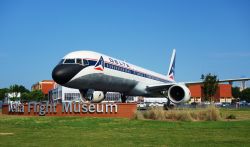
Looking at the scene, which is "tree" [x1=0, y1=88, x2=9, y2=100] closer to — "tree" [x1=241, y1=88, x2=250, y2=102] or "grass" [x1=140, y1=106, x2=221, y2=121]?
"tree" [x1=241, y1=88, x2=250, y2=102]

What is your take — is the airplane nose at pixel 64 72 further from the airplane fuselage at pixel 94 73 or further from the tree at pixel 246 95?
the tree at pixel 246 95

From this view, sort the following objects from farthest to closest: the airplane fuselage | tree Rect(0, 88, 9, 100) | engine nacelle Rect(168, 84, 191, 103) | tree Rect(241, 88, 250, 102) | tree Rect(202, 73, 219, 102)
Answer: tree Rect(241, 88, 250, 102) → tree Rect(0, 88, 9, 100) → tree Rect(202, 73, 219, 102) → engine nacelle Rect(168, 84, 191, 103) → the airplane fuselage

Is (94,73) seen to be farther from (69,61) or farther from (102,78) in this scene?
(69,61)

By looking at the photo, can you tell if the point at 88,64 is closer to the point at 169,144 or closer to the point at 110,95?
the point at 169,144

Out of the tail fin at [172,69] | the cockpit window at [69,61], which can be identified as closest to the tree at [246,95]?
the tail fin at [172,69]

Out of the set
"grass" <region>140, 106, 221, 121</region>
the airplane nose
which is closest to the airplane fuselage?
the airplane nose

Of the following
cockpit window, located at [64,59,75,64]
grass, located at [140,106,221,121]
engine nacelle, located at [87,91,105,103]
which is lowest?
grass, located at [140,106,221,121]

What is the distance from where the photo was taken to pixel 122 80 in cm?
2995

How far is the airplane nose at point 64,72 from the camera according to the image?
23469mm

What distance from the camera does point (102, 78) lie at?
86.0 ft

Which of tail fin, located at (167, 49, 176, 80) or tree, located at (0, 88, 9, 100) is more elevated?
tail fin, located at (167, 49, 176, 80)

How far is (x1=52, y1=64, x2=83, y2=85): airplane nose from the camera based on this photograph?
23469 millimetres

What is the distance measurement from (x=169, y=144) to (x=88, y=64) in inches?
545

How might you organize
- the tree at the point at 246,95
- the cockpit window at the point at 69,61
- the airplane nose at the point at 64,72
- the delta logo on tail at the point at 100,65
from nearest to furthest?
the airplane nose at the point at 64,72
the cockpit window at the point at 69,61
the delta logo on tail at the point at 100,65
the tree at the point at 246,95
